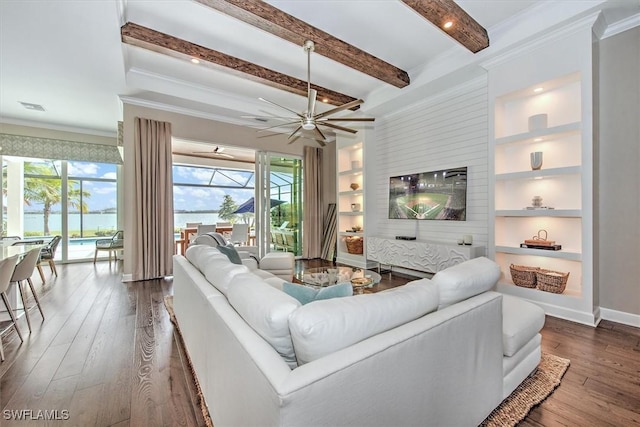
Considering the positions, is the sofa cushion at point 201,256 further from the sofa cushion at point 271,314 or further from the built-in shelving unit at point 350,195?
the built-in shelving unit at point 350,195

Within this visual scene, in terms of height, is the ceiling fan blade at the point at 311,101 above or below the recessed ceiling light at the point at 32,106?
below

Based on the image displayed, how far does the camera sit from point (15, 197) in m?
5.96

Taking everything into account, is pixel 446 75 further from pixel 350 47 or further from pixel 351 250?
pixel 351 250

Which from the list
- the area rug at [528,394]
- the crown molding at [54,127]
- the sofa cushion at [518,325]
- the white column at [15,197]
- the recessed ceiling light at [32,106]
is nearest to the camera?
the area rug at [528,394]

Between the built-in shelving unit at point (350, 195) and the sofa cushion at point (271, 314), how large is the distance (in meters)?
4.56

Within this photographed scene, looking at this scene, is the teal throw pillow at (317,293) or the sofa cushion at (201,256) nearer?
the teal throw pillow at (317,293)

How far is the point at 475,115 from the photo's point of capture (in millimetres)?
4020

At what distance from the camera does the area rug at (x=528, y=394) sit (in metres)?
1.51

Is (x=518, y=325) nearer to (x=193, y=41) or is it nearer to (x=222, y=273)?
(x=222, y=273)

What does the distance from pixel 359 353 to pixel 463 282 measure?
31.2 inches

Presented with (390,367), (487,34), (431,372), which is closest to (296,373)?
(390,367)

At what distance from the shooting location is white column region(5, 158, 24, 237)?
19.3 feet

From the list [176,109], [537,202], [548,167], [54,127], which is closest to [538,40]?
[548,167]

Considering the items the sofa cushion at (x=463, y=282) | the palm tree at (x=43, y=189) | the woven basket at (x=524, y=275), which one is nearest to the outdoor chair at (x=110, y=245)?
the palm tree at (x=43, y=189)
